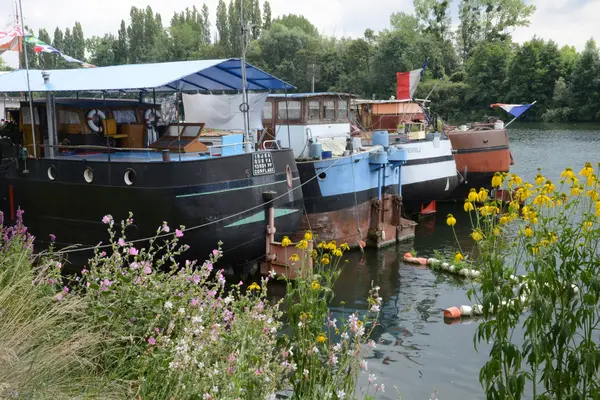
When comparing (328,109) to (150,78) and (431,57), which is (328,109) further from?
(431,57)

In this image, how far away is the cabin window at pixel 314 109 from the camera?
19094mm

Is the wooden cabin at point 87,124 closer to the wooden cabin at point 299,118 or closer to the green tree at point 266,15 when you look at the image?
the wooden cabin at point 299,118

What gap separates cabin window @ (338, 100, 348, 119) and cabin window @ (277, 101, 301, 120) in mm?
1582

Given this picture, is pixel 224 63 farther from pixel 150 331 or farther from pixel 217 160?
pixel 150 331

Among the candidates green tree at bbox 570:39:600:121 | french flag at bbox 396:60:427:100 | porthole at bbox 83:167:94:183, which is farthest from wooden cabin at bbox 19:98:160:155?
green tree at bbox 570:39:600:121

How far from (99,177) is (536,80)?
67.2m

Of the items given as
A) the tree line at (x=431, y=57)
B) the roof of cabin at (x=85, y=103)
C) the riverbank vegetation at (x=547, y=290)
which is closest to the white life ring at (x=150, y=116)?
the roof of cabin at (x=85, y=103)

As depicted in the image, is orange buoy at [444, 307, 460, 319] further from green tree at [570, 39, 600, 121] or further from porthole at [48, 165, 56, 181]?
green tree at [570, 39, 600, 121]

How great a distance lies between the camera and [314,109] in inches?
757

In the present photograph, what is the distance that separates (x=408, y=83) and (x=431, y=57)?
56094mm

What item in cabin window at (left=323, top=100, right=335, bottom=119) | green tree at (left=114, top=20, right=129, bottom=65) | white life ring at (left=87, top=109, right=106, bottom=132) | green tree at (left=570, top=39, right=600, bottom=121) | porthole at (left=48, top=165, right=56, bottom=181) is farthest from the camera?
green tree at (left=114, top=20, right=129, bottom=65)

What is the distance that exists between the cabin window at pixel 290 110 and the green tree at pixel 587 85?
52.1 meters

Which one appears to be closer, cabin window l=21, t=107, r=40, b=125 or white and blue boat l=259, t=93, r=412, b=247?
cabin window l=21, t=107, r=40, b=125

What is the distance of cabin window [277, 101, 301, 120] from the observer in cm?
1902
